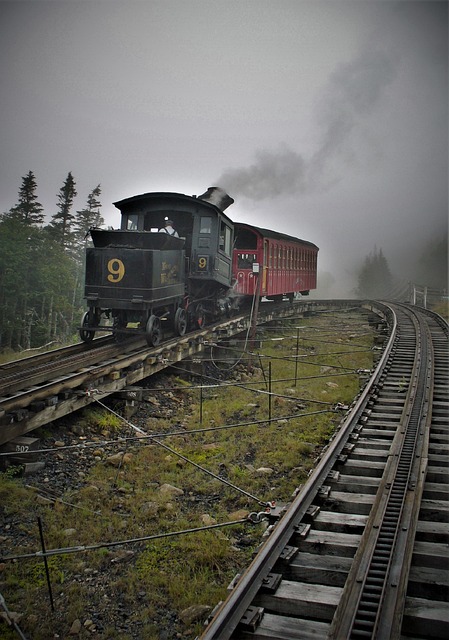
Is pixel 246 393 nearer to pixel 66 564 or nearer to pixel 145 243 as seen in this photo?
pixel 145 243

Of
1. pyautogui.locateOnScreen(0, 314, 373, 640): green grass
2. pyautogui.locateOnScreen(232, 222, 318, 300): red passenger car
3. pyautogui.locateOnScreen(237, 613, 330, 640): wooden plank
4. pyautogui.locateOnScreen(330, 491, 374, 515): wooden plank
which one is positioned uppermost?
pyautogui.locateOnScreen(232, 222, 318, 300): red passenger car

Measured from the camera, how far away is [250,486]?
Answer: 248 inches

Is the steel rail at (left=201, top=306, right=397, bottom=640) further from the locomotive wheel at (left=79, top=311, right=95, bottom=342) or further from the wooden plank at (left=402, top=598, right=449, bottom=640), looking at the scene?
the locomotive wheel at (left=79, top=311, right=95, bottom=342)

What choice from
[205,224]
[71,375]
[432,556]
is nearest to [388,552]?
[432,556]

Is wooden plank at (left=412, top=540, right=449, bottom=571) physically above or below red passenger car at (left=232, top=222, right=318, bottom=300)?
below

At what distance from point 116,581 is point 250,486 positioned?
219cm

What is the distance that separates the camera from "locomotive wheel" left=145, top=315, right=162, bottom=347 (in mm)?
10431

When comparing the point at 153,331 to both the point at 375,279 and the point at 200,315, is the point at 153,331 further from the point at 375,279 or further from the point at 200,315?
the point at 375,279

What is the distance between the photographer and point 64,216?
36.4 metres

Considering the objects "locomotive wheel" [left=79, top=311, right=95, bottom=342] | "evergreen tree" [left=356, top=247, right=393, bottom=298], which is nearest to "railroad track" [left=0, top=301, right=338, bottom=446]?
"locomotive wheel" [left=79, top=311, right=95, bottom=342]

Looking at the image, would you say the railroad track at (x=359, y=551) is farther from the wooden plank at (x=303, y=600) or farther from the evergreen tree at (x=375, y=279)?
the evergreen tree at (x=375, y=279)

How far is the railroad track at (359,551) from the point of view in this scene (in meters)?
2.99

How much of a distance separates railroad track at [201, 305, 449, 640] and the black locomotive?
537 cm

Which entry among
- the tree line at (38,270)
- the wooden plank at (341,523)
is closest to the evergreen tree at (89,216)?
the tree line at (38,270)
